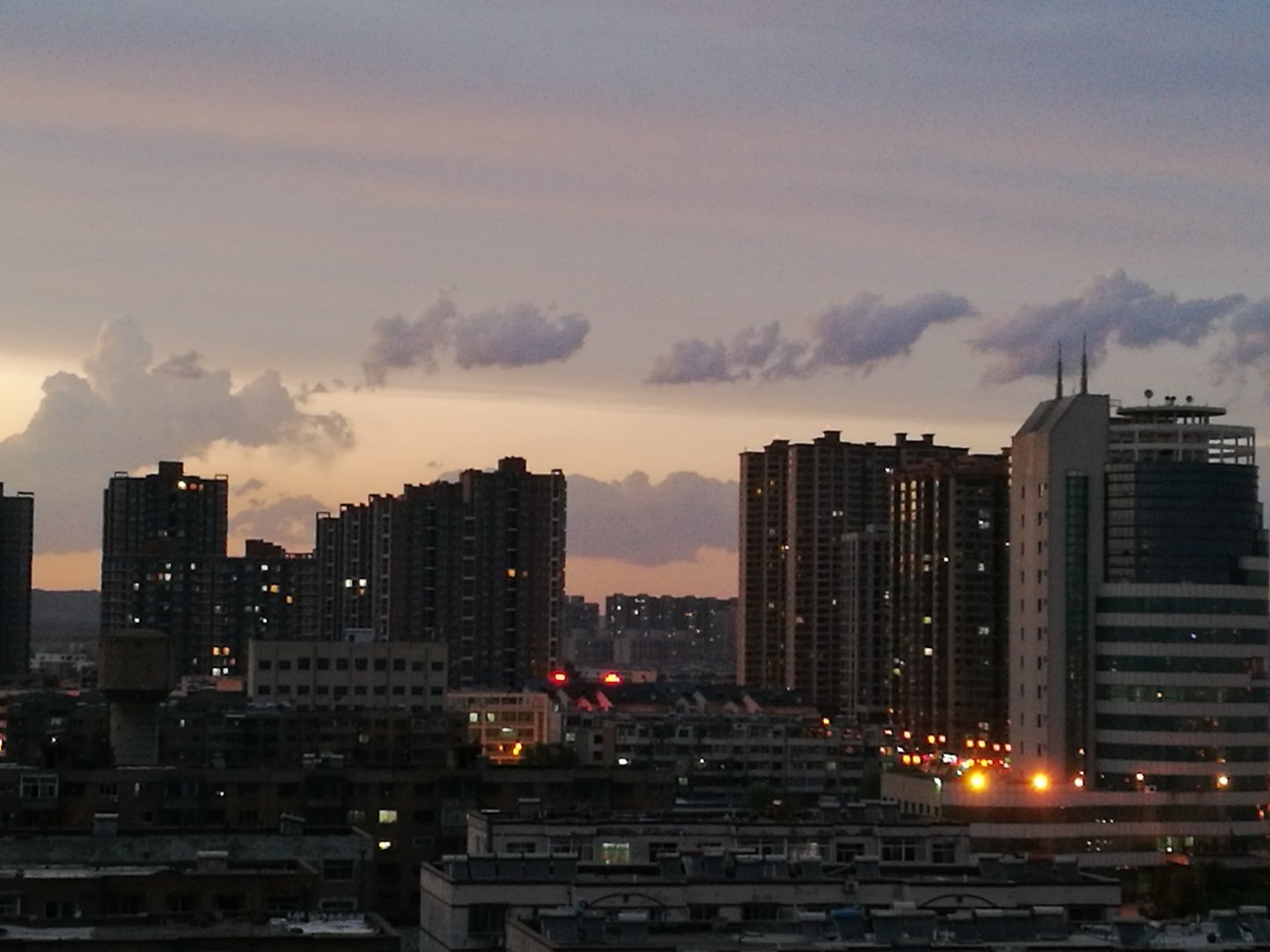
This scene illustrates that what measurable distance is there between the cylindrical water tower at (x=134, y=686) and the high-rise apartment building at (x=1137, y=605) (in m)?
43.8

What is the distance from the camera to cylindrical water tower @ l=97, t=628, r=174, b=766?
4451 inches

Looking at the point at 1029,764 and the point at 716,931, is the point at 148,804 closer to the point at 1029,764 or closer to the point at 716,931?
the point at 716,931

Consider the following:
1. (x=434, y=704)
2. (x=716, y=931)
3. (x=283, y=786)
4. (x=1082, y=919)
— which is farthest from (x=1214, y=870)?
(x=434, y=704)

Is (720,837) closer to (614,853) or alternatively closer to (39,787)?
(614,853)

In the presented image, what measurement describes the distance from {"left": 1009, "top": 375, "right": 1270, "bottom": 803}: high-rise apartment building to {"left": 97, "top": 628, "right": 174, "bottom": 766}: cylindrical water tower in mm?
43766

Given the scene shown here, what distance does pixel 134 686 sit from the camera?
11406 cm

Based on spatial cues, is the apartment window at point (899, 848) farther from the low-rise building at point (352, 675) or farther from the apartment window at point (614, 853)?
the low-rise building at point (352, 675)

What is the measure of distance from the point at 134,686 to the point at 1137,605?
159ft

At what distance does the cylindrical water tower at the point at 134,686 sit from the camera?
11306cm

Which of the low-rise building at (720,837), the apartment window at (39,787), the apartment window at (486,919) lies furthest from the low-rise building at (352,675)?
the apartment window at (486,919)

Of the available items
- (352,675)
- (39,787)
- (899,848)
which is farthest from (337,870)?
(352,675)

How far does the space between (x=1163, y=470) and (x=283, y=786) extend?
5391 cm

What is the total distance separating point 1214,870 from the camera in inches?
4601

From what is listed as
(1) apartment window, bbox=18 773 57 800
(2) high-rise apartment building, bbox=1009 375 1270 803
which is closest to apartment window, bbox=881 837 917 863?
(1) apartment window, bbox=18 773 57 800
